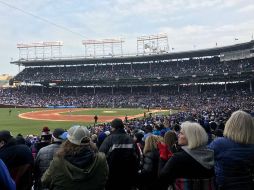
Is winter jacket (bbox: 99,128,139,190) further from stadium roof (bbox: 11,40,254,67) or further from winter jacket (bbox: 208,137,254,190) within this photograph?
stadium roof (bbox: 11,40,254,67)

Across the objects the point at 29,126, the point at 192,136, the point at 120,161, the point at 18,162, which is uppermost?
the point at 192,136

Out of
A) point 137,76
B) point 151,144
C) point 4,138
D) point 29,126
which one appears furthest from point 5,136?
point 137,76

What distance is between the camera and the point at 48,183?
4078 millimetres

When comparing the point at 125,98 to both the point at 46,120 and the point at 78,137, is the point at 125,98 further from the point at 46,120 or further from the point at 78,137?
the point at 78,137

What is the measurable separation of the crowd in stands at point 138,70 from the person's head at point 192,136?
72171 millimetres

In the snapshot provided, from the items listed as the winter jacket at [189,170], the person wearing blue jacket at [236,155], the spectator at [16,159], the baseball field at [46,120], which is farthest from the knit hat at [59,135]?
the baseball field at [46,120]

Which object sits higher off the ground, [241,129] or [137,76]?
[137,76]

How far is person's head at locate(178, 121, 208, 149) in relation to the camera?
4246 millimetres

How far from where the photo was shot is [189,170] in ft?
13.5

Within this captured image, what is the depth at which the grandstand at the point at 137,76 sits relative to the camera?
78.0 metres

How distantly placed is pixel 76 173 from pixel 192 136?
4.91 ft

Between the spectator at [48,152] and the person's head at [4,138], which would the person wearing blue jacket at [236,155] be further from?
the person's head at [4,138]

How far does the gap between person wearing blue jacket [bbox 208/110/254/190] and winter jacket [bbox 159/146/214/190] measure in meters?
0.17

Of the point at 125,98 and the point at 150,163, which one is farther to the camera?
the point at 125,98
